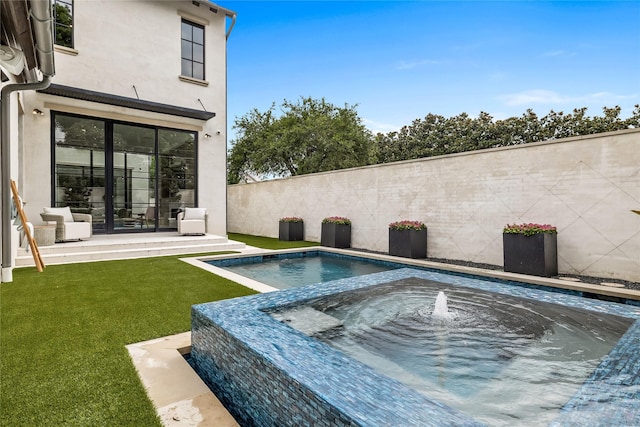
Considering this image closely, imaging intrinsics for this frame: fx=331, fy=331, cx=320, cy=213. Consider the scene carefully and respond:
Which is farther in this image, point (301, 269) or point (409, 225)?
point (409, 225)

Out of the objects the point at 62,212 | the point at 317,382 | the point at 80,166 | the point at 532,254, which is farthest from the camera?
the point at 80,166

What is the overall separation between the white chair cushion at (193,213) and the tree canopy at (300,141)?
28.7ft

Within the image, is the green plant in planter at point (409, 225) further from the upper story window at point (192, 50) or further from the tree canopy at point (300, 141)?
the tree canopy at point (300, 141)

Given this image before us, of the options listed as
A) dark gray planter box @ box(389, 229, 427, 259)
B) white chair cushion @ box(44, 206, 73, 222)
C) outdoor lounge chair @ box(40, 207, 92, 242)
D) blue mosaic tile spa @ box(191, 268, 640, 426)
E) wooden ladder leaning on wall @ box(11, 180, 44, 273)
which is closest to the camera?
blue mosaic tile spa @ box(191, 268, 640, 426)

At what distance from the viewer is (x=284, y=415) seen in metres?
1.54

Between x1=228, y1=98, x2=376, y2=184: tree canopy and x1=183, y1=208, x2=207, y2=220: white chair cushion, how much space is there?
28.7 ft

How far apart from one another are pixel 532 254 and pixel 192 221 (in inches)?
297

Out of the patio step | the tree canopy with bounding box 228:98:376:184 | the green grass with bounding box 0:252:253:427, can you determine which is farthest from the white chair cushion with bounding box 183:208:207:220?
the tree canopy with bounding box 228:98:376:184

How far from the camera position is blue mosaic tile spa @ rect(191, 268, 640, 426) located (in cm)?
129

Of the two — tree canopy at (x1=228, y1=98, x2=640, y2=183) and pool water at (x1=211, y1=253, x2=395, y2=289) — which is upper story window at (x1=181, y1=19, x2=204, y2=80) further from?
tree canopy at (x1=228, y1=98, x2=640, y2=183)

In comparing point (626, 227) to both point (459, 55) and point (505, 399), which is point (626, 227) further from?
point (459, 55)

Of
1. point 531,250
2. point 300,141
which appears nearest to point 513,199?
point 531,250

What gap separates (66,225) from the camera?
6816 mm

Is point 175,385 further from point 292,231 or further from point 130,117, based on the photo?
point 292,231
